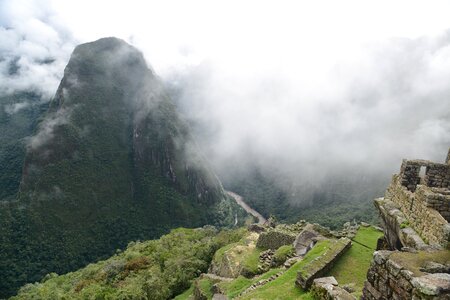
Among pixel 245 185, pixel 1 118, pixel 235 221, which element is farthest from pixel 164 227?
pixel 1 118

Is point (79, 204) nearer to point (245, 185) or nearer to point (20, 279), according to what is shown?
point (20, 279)

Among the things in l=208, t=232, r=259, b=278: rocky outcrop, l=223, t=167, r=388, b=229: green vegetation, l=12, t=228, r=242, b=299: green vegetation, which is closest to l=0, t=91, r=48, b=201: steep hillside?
l=223, t=167, r=388, b=229: green vegetation

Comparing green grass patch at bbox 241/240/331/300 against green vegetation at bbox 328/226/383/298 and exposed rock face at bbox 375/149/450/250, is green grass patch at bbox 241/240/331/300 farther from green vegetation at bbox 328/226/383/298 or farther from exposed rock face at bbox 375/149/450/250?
exposed rock face at bbox 375/149/450/250

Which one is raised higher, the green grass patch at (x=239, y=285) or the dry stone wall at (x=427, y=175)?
the dry stone wall at (x=427, y=175)

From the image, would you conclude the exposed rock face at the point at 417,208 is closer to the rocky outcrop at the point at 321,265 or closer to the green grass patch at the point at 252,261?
the rocky outcrop at the point at 321,265

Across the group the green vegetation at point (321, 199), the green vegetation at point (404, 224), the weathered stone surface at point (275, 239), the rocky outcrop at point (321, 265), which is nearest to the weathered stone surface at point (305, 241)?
the weathered stone surface at point (275, 239)

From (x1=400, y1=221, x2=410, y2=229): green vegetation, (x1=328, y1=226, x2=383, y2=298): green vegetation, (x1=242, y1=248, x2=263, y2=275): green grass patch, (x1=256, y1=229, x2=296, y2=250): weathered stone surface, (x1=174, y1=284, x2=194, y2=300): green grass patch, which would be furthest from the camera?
(x1=174, y1=284, x2=194, y2=300): green grass patch
